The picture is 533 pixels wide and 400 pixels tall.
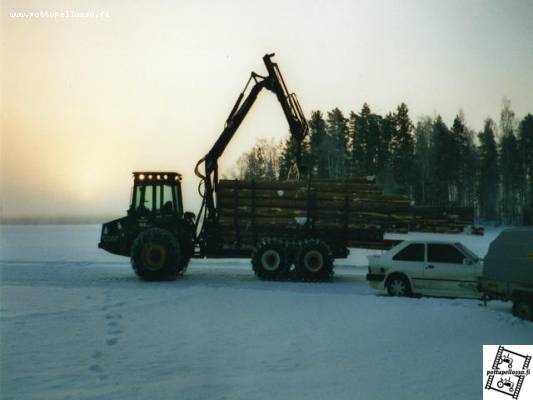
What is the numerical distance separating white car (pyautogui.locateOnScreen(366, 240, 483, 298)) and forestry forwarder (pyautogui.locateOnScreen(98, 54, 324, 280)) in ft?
12.4

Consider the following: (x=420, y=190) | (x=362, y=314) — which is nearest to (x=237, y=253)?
(x=362, y=314)

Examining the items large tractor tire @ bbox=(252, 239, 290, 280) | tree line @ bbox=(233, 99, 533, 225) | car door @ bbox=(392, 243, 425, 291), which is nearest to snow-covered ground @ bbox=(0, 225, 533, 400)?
car door @ bbox=(392, 243, 425, 291)

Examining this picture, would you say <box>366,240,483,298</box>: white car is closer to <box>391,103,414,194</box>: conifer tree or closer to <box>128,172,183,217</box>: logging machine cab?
<box>128,172,183,217</box>: logging machine cab

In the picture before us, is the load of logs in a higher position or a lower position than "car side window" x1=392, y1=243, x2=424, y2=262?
higher

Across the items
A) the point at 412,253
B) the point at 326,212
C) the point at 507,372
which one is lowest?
the point at 507,372

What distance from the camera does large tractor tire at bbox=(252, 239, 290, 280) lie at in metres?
17.5

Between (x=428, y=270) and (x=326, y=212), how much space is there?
5323 mm

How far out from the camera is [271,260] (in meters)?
17.6

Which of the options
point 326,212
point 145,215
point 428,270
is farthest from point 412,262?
point 145,215

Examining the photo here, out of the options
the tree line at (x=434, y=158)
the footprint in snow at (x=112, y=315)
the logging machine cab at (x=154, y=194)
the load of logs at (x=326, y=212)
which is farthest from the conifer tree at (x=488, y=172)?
the footprint in snow at (x=112, y=315)

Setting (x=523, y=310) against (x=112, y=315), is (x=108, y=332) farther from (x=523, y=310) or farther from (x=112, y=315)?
(x=523, y=310)

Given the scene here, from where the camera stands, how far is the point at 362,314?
36.0 feet

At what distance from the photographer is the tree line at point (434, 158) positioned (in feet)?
211

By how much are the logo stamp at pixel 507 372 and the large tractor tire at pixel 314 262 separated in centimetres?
1007
